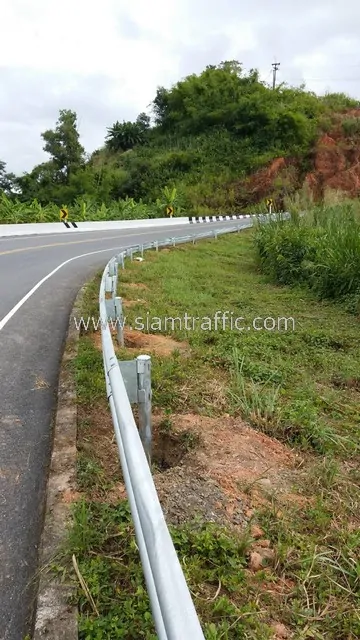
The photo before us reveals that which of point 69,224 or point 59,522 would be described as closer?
point 59,522

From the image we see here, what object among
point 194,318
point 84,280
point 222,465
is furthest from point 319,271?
point 222,465

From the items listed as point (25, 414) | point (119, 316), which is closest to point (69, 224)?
point (119, 316)

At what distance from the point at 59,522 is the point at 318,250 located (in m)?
8.82

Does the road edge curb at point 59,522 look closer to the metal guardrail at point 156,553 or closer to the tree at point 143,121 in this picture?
the metal guardrail at point 156,553

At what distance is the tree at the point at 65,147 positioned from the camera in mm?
39469

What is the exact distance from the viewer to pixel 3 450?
3.81 meters

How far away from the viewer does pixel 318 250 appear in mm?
10398

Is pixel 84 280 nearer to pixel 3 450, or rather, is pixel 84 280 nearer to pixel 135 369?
pixel 3 450

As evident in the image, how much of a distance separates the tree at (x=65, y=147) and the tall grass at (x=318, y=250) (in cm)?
→ 3064

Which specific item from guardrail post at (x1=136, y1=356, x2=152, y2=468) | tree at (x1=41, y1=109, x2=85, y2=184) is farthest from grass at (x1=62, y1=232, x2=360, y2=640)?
tree at (x1=41, y1=109, x2=85, y2=184)

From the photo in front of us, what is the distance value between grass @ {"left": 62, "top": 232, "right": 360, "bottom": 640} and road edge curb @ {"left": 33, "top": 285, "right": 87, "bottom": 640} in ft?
0.24

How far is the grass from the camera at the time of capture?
2.23 metres

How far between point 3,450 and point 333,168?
44.5 metres

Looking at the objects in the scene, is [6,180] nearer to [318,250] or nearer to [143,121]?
[143,121]
